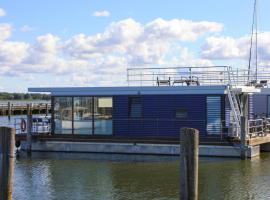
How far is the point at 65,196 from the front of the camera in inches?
729

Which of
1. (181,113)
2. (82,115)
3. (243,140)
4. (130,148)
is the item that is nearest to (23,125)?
(82,115)

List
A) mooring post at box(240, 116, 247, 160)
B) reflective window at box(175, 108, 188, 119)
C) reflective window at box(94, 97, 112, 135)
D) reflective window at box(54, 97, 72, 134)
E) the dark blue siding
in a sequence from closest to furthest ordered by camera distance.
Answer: mooring post at box(240, 116, 247, 160)
the dark blue siding
reflective window at box(175, 108, 188, 119)
reflective window at box(94, 97, 112, 135)
reflective window at box(54, 97, 72, 134)

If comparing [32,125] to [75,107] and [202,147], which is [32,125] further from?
[202,147]

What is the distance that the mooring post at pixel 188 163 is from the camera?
40.6 feet

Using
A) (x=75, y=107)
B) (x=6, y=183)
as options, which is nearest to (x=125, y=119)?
(x=75, y=107)

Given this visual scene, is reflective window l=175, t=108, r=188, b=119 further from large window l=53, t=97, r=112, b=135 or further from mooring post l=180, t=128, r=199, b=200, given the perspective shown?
mooring post l=180, t=128, r=199, b=200

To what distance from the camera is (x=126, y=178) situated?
21.8 metres

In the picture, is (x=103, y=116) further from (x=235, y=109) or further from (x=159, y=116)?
(x=235, y=109)

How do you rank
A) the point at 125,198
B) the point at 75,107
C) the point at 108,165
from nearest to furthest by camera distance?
the point at 125,198, the point at 108,165, the point at 75,107

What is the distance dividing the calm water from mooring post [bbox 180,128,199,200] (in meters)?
5.57

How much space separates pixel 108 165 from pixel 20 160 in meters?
5.09

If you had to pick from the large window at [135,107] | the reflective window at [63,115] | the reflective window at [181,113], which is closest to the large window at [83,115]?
the reflective window at [63,115]

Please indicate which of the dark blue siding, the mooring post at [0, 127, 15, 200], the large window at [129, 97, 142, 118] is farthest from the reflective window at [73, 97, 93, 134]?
the mooring post at [0, 127, 15, 200]

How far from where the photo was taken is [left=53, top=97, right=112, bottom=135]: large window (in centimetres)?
2945
